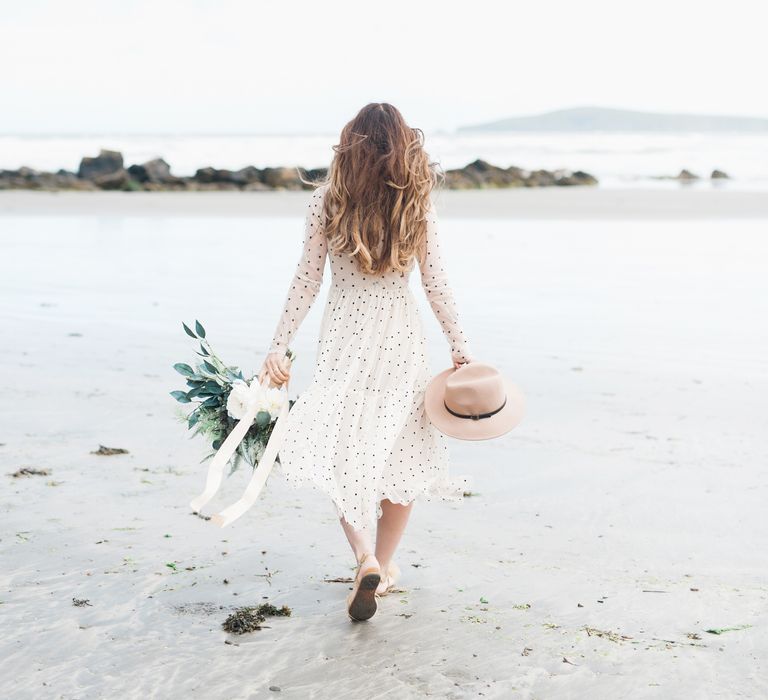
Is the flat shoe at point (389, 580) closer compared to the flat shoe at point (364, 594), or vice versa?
the flat shoe at point (364, 594)

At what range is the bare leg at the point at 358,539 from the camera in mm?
3451

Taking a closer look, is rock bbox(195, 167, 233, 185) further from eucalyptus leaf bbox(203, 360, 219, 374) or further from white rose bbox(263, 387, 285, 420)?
white rose bbox(263, 387, 285, 420)

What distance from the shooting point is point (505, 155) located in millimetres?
45094

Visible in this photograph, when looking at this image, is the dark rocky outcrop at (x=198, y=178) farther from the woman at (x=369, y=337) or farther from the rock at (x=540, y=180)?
the woman at (x=369, y=337)

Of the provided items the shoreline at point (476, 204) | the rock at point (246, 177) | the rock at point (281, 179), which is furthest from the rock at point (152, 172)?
the shoreline at point (476, 204)

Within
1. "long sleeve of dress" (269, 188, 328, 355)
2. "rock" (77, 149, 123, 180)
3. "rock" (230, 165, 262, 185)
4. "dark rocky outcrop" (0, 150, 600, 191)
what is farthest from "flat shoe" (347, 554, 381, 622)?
"rock" (77, 149, 123, 180)

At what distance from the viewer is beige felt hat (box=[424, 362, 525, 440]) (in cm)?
339

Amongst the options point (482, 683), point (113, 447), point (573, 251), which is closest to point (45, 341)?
point (113, 447)

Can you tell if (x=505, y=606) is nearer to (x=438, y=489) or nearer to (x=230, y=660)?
(x=438, y=489)

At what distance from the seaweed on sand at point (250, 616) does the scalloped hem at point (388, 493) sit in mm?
378

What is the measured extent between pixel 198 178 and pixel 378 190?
25.2 meters

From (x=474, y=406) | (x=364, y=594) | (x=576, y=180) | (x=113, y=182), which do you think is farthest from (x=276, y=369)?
(x=576, y=180)

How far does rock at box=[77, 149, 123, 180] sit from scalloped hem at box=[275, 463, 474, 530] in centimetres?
2759

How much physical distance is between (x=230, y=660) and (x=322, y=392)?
0.95 metres
